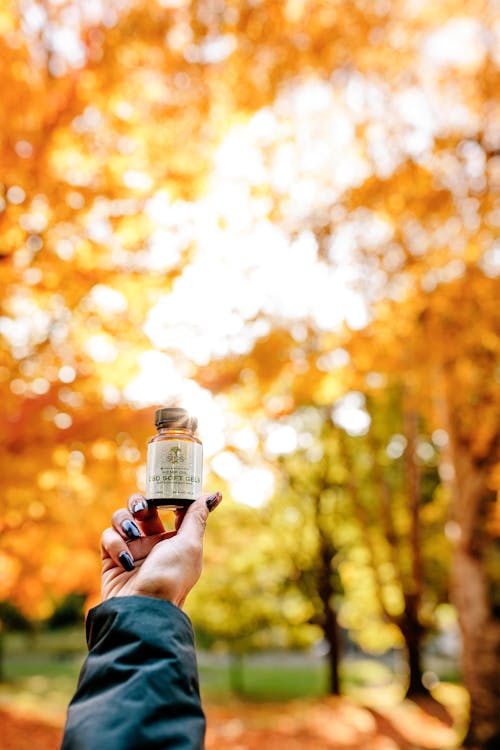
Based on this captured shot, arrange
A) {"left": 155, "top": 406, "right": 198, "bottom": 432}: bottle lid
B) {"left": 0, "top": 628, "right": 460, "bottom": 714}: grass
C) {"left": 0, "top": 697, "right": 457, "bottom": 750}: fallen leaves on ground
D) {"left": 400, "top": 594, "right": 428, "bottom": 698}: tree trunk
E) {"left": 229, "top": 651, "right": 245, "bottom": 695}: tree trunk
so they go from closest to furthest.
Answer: {"left": 155, "top": 406, "right": 198, "bottom": 432}: bottle lid, {"left": 0, "top": 697, "right": 457, "bottom": 750}: fallen leaves on ground, {"left": 400, "top": 594, "right": 428, "bottom": 698}: tree trunk, {"left": 0, "top": 628, "right": 460, "bottom": 714}: grass, {"left": 229, "top": 651, "right": 245, "bottom": 695}: tree trunk

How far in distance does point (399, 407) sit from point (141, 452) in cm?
1107

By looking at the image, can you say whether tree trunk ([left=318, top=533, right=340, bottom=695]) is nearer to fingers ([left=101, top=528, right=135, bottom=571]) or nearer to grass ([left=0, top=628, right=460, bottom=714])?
grass ([left=0, top=628, right=460, bottom=714])

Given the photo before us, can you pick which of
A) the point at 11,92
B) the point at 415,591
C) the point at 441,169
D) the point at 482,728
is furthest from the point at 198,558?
the point at 415,591

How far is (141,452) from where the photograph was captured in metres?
4.96

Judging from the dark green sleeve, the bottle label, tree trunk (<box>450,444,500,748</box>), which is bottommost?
tree trunk (<box>450,444,500,748</box>)

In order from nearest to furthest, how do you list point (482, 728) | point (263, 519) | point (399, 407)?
point (482, 728) < point (399, 407) < point (263, 519)

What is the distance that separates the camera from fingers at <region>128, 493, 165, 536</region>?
178 cm

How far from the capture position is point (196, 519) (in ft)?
5.57

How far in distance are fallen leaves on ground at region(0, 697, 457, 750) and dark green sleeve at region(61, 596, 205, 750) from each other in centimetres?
800

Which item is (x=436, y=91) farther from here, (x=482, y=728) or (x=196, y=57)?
(x=482, y=728)

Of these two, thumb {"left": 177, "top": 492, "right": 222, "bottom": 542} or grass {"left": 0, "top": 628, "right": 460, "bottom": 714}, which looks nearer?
thumb {"left": 177, "top": 492, "right": 222, "bottom": 542}

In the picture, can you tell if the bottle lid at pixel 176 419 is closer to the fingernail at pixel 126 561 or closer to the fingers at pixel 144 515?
the fingers at pixel 144 515

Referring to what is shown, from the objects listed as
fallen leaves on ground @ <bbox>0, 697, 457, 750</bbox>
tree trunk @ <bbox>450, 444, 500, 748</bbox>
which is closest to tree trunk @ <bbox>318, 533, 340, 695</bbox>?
fallen leaves on ground @ <bbox>0, 697, 457, 750</bbox>

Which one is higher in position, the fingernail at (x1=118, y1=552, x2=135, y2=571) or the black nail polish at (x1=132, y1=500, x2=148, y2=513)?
the black nail polish at (x1=132, y1=500, x2=148, y2=513)
